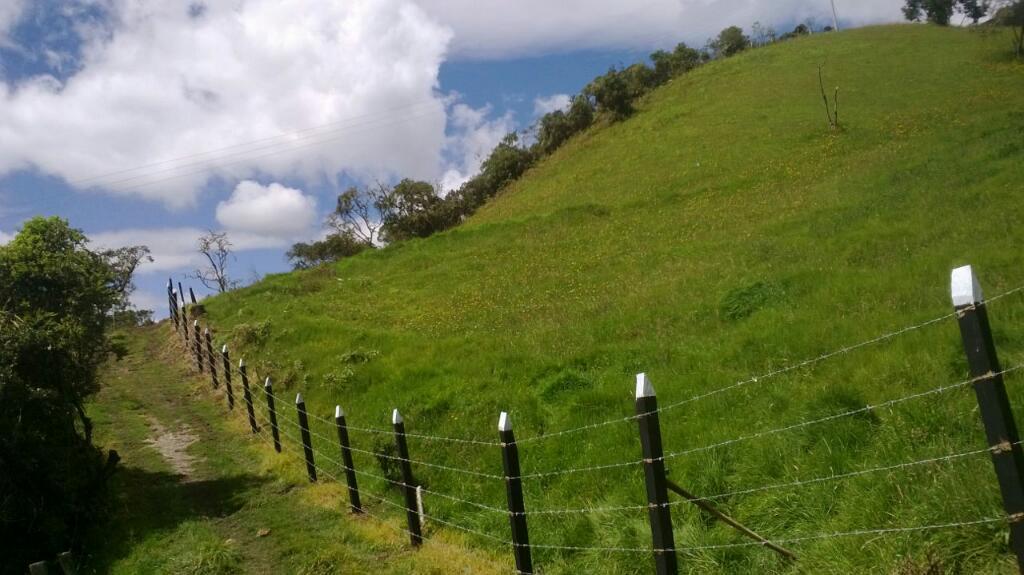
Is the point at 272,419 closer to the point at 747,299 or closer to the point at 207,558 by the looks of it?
the point at 207,558

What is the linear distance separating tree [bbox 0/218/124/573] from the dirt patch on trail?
6.72 ft

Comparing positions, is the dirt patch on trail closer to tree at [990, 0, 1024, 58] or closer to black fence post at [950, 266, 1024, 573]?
black fence post at [950, 266, 1024, 573]

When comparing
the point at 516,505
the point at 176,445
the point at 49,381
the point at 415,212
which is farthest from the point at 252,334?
the point at 415,212

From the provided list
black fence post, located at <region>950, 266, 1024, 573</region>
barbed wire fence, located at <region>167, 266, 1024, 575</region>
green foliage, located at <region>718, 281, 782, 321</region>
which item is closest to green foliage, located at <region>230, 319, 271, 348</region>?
barbed wire fence, located at <region>167, 266, 1024, 575</region>

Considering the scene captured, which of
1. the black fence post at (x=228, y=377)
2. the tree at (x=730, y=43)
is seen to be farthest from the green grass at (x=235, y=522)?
the tree at (x=730, y=43)

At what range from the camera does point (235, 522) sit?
1059cm

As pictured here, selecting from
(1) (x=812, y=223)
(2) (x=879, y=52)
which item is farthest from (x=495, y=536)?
(2) (x=879, y=52)

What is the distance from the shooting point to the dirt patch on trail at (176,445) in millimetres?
13790

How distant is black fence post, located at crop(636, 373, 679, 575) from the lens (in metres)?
4.94

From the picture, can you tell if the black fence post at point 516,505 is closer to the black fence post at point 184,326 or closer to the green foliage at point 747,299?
the green foliage at point 747,299

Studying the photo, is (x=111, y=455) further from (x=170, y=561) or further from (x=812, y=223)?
(x=812, y=223)

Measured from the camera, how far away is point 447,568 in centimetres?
770

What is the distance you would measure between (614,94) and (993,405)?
190 ft

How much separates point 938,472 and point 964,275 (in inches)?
83.5
